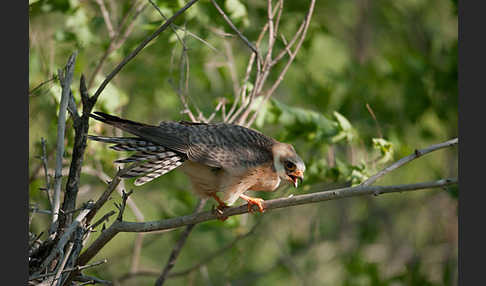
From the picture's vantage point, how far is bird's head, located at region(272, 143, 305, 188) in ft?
15.3

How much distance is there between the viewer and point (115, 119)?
156 inches

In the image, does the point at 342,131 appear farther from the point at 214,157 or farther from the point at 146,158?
the point at 146,158

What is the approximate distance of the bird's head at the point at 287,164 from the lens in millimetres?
4675

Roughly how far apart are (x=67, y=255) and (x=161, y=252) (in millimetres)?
7537

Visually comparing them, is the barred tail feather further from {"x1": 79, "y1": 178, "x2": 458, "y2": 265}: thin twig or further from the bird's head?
the bird's head

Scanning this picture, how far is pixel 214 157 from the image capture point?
14.3ft

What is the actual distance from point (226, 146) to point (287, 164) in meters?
0.57

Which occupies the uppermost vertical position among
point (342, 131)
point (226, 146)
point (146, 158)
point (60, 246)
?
point (342, 131)

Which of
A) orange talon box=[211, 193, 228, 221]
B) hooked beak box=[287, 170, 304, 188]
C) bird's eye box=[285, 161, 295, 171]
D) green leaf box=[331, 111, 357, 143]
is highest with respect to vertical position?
green leaf box=[331, 111, 357, 143]

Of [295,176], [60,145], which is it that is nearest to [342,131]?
[295,176]

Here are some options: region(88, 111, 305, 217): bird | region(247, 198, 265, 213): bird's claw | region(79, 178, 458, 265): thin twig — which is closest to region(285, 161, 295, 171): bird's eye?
region(88, 111, 305, 217): bird

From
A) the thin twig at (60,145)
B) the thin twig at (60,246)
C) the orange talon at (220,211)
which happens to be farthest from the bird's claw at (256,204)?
the thin twig at (60,145)

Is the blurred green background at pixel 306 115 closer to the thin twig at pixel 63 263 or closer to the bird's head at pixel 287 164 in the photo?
the bird's head at pixel 287 164

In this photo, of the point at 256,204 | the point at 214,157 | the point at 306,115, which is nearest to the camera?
the point at 256,204
